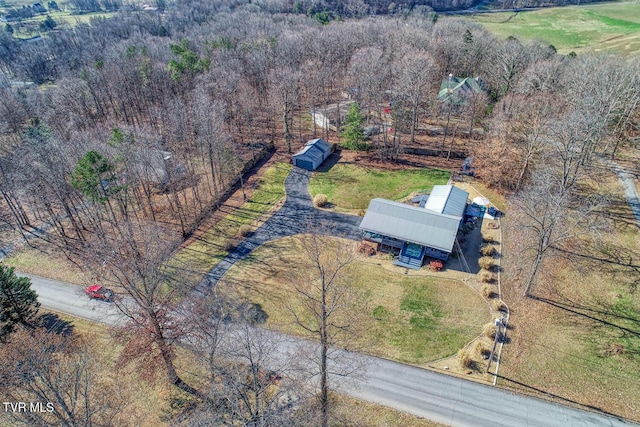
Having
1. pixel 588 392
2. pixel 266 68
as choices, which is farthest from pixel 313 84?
pixel 588 392

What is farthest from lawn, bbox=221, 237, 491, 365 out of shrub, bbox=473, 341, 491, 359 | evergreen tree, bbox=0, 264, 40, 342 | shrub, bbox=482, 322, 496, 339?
evergreen tree, bbox=0, 264, 40, 342

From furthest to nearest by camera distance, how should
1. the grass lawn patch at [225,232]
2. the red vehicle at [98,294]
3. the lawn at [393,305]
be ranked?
the grass lawn patch at [225,232] < the red vehicle at [98,294] < the lawn at [393,305]

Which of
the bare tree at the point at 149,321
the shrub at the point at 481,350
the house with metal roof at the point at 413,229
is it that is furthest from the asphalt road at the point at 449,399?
the house with metal roof at the point at 413,229

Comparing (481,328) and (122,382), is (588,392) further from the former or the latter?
(122,382)

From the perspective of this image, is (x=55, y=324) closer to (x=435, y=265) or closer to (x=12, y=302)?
(x=12, y=302)

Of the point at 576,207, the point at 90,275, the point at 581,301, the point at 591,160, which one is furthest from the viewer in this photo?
the point at 591,160

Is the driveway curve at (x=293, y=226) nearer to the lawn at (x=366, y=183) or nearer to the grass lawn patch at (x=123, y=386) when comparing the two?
the lawn at (x=366, y=183)
